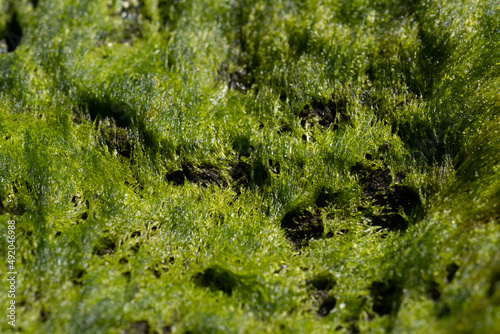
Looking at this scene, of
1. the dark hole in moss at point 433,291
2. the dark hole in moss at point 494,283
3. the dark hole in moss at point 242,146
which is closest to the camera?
the dark hole in moss at point 494,283

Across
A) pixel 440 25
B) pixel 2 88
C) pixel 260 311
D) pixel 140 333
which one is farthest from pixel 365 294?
pixel 2 88

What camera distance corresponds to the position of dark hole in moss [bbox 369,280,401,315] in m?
2.63

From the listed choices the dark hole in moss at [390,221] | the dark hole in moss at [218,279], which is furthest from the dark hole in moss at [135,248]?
the dark hole in moss at [390,221]

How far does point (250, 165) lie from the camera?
366 centimetres

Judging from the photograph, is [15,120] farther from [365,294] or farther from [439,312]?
[439,312]

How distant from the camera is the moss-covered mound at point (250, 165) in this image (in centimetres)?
263

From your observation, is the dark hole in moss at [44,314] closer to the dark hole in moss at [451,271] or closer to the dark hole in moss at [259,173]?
the dark hole in moss at [259,173]

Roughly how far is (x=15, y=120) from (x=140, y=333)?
2.34 metres

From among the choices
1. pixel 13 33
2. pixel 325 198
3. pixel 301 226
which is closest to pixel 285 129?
pixel 325 198

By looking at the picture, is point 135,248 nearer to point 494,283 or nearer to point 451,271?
point 451,271

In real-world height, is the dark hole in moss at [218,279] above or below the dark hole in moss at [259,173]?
below

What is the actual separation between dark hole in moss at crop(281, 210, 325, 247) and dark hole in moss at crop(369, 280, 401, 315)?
66cm

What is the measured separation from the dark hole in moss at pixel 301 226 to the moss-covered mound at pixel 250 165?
0.02 metres

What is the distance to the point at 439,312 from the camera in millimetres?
2379
